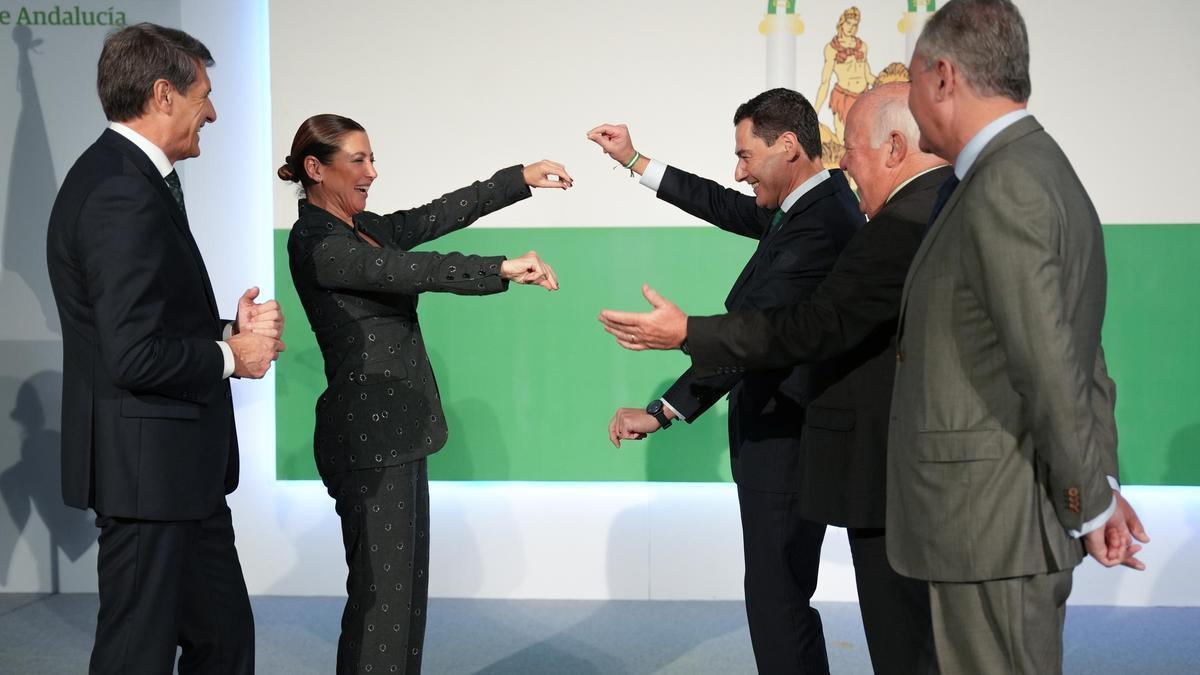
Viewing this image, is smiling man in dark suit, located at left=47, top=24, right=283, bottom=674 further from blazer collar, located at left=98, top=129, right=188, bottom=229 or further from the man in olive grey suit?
the man in olive grey suit

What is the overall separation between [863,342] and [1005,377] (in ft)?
2.16

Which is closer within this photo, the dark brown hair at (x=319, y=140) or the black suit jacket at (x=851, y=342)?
the black suit jacket at (x=851, y=342)

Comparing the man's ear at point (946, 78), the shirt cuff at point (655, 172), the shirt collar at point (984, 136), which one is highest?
the man's ear at point (946, 78)

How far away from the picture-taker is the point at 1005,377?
1.85 metres

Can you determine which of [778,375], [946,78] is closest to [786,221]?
[778,375]

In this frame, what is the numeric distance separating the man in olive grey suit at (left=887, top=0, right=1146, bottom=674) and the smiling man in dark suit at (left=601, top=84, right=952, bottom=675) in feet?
1.30

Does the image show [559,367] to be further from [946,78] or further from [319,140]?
[946,78]

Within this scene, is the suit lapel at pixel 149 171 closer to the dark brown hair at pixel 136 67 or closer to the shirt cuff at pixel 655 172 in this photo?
the dark brown hair at pixel 136 67

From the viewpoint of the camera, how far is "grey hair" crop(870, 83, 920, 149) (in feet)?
8.09

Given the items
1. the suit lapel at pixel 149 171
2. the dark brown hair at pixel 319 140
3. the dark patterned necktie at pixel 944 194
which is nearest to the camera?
the dark patterned necktie at pixel 944 194

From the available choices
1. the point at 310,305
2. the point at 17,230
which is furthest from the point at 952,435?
the point at 17,230

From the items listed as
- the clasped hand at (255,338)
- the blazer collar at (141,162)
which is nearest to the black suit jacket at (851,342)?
the clasped hand at (255,338)

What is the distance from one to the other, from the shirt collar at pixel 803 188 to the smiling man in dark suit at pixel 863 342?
1.32ft

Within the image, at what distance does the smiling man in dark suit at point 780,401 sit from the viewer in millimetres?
2834
